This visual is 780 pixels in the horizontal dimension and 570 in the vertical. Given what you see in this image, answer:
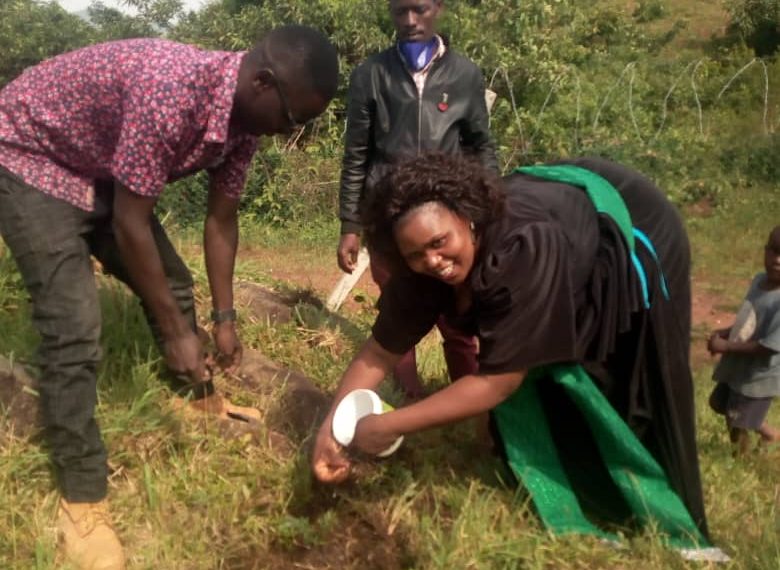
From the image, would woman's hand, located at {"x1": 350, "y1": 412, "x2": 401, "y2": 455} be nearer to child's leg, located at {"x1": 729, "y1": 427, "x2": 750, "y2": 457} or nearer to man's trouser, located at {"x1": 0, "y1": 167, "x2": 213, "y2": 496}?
man's trouser, located at {"x1": 0, "y1": 167, "x2": 213, "y2": 496}

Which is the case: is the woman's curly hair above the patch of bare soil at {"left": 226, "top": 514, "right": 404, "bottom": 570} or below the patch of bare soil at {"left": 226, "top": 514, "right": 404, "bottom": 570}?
above

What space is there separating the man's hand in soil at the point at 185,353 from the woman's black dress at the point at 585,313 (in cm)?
54

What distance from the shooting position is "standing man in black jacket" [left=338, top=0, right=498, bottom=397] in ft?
12.1

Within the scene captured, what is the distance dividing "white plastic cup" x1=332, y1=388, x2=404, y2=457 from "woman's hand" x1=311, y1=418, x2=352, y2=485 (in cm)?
2

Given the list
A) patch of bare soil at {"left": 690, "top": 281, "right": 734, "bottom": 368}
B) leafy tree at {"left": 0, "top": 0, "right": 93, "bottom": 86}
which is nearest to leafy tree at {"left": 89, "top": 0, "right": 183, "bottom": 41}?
leafy tree at {"left": 0, "top": 0, "right": 93, "bottom": 86}

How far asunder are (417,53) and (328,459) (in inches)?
72.8

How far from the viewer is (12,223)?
2582 mm

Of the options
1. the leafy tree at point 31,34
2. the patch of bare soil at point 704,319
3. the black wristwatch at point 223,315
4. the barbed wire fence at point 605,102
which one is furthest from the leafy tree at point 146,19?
the black wristwatch at point 223,315

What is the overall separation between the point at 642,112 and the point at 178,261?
9092mm

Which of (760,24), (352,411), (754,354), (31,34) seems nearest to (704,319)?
(754,354)

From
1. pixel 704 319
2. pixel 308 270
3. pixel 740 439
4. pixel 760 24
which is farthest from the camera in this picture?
pixel 760 24

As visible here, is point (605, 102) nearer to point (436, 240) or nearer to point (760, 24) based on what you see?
point (760, 24)

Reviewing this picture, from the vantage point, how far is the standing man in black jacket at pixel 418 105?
369 cm

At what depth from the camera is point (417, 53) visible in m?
3.71
